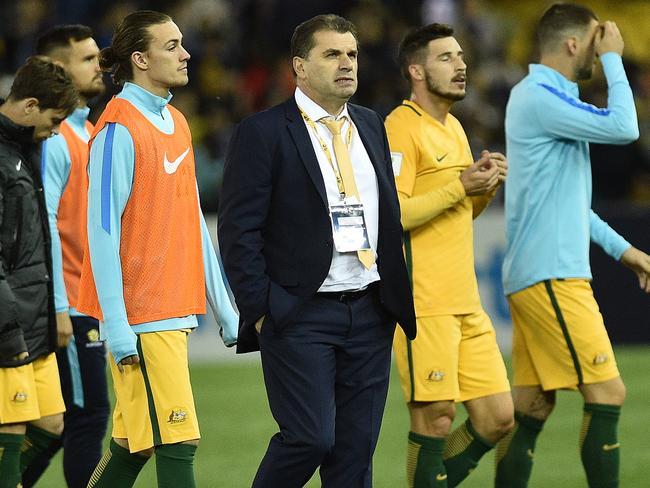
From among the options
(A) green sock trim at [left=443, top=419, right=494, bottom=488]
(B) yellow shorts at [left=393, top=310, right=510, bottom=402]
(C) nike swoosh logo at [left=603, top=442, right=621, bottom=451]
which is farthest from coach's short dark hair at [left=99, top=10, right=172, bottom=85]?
(C) nike swoosh logo at [left=603, top=442, right=621, bottom=451]

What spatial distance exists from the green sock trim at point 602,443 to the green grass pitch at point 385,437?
0.87 meters

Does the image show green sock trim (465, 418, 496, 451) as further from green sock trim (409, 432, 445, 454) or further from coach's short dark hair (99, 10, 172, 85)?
coach's short dark hair (99, 10, 172, 85)

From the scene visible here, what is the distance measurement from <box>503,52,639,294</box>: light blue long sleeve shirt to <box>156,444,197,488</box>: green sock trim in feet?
7.20

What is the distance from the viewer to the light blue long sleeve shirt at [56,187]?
6184mm

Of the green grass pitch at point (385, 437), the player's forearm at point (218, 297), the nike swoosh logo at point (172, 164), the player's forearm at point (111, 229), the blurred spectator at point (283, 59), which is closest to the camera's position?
the player's forearm at point (111, 229)

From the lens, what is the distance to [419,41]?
659 cm

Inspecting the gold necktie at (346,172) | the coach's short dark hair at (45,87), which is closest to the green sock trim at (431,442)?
the gold necktie at (346,172)

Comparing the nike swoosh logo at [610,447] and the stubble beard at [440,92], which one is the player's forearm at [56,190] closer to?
the stubble beard at [440,92]

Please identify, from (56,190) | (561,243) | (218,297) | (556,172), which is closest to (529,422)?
(561,243)

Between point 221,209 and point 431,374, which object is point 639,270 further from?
point 221,209

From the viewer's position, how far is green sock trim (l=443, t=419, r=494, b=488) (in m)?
6.54

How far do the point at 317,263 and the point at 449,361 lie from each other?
133 cm

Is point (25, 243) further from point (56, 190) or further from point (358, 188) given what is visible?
point (358, 188)

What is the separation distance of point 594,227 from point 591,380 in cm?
82
